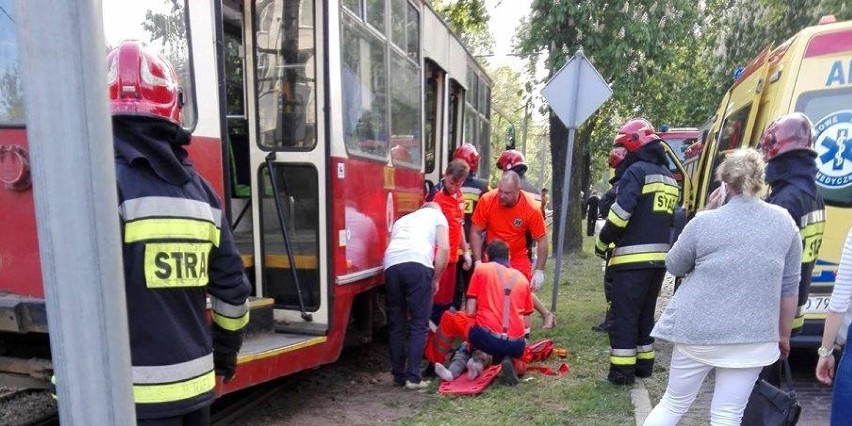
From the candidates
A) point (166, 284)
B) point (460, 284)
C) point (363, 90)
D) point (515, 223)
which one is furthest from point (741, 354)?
point (460, 284)

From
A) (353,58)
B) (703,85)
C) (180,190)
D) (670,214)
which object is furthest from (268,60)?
(703,85)

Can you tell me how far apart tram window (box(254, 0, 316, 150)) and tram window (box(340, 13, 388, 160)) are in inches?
9.4

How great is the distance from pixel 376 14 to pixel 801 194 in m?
3.14

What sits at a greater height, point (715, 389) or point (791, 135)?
point (791, 135)

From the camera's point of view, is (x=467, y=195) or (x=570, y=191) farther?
(x=570, y=191)

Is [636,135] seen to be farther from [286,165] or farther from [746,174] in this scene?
[286,165]

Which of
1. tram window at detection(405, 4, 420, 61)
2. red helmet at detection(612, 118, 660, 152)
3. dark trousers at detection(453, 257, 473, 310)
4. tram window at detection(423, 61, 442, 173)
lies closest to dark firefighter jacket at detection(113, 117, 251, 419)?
red helmet at detection(612, 118, 660, 152)

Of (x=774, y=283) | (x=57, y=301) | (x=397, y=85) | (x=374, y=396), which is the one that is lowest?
(x=374, y=396)

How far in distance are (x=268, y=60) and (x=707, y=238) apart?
3.03 metres

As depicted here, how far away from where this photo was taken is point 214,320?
7.81 feet

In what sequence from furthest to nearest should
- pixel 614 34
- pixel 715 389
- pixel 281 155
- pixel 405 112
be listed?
pixel 614 34 → pixel 405 112 → pixel 281 155 → pixel 715 389

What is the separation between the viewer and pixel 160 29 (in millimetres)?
3514

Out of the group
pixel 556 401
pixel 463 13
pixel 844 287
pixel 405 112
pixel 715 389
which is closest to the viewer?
pixel 844 287

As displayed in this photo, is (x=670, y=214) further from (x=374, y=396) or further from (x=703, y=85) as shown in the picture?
(x=703, y=85)
